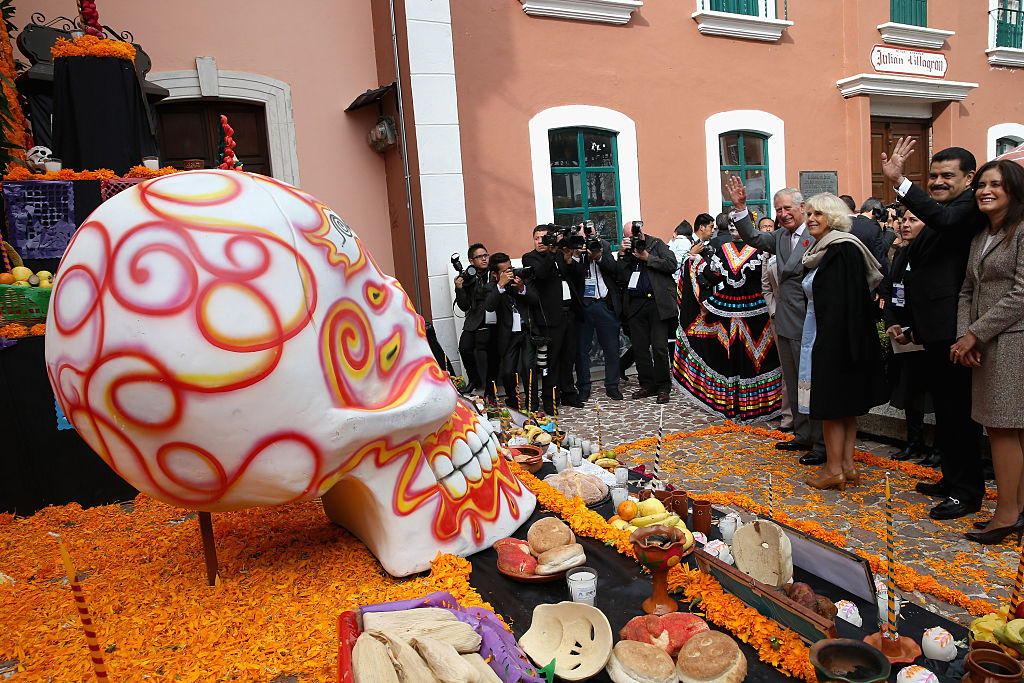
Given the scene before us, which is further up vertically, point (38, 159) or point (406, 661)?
point (38, 159)

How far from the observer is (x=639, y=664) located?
1936mm

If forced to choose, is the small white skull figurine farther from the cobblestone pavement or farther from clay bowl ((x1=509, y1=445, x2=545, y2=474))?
the cobblestone pavement

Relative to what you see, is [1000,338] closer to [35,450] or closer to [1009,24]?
[35,450]

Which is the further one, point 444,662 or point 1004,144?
point 1004,144

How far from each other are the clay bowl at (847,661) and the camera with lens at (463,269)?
5294 mm

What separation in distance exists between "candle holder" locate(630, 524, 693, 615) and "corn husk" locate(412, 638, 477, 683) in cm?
73

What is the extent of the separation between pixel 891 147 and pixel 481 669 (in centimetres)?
1153

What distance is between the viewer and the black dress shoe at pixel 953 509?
352cm

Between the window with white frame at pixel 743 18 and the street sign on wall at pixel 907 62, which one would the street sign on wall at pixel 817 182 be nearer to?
the street sign on wall at pixel 907 62

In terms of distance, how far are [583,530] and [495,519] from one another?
414 mm

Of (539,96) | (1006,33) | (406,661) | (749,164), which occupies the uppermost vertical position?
(1006,33)

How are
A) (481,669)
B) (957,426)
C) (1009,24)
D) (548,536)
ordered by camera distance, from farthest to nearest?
(1009,24)
(957,426)
(548,536)
(481,669)

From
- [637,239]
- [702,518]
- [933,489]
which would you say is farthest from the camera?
[637,239]

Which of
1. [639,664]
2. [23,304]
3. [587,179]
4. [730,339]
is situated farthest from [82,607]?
[587,179]
